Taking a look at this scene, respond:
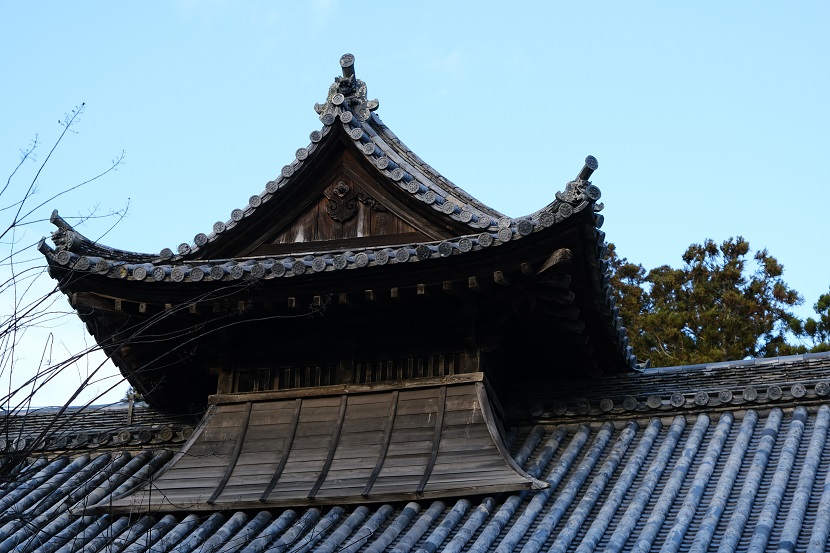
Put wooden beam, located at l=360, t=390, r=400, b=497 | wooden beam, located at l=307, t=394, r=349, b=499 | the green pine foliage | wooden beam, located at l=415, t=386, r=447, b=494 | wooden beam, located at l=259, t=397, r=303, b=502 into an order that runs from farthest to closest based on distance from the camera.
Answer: the green pine foliage < wooden beam, located at l=259, t=397, r=303, b=502 < wooden beam, located at l=307, t=394, r=349, b=499 < wooden beam, located at l=360, t=390, r=400, b=497 < wooden beam, located at l=415, t=386, r=447, b=494

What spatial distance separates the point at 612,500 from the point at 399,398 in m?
2.43

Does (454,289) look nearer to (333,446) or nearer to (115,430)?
(333,446)

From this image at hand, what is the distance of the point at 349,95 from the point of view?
39.2ft

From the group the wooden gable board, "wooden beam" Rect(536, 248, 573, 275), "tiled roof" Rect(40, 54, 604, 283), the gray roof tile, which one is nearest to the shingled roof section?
the gray roof tile

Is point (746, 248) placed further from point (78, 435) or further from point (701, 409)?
point (78, 435)

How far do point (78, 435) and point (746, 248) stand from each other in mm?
17085

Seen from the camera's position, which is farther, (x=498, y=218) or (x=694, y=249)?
(x=694, y=249)

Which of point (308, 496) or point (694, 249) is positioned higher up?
point (694, 249)

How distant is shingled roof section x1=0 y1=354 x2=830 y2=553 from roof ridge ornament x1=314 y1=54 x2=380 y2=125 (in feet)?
12.5

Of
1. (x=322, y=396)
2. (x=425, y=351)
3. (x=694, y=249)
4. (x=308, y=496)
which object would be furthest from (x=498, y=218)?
(x=694, y=249)

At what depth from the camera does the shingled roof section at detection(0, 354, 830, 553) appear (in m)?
8.22

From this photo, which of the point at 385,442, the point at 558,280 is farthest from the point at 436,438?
the point at 558,280

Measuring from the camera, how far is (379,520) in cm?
914

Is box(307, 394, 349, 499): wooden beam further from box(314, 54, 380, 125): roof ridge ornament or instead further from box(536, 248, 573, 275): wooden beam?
box(314, 54, 380, 125): roof ridge ornament
